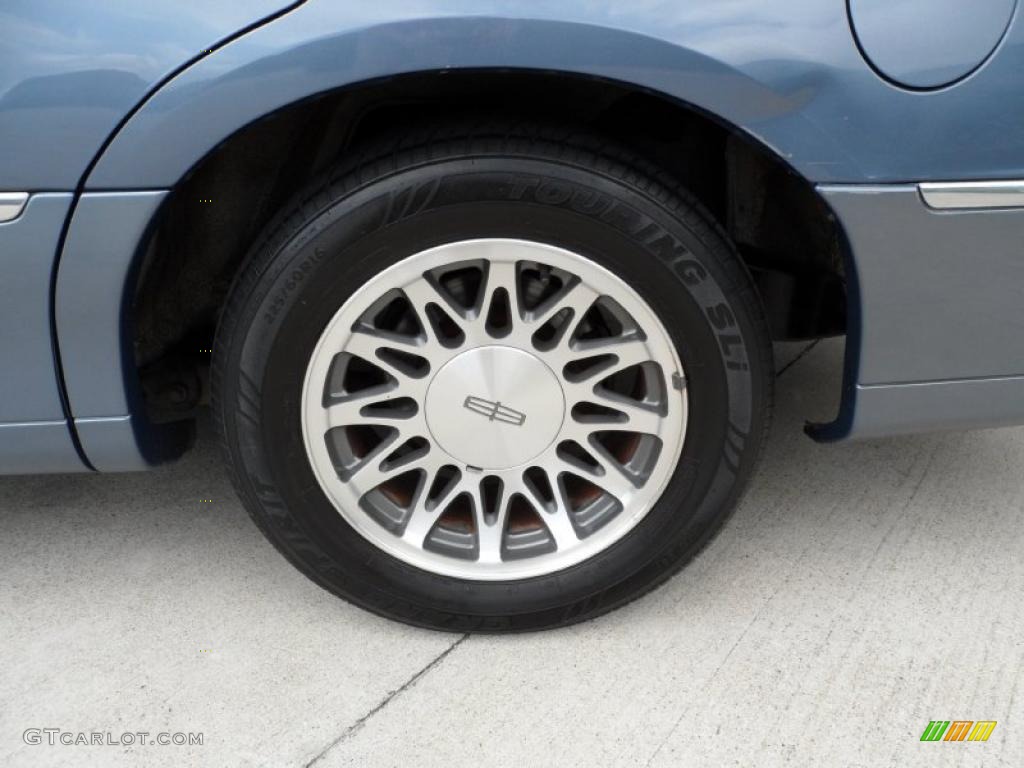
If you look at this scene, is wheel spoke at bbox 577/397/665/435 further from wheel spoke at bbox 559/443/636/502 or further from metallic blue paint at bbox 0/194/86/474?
metallic blue paint at bbox 0/194/86/474

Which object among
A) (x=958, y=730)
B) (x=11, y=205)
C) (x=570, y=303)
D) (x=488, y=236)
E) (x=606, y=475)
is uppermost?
(x=11, y=205)

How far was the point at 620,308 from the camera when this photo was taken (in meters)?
1.69

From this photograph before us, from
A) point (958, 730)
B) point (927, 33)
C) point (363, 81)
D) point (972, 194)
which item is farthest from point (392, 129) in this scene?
point (958, 730)

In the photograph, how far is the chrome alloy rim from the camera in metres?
1.66

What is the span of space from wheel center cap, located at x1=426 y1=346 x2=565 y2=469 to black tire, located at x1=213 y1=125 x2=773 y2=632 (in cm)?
23

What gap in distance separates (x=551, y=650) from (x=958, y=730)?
2.41ft

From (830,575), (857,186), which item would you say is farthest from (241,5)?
(830,575)

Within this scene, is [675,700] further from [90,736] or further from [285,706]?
[90,736]

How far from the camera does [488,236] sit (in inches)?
62.7

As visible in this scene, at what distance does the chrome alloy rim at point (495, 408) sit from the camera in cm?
166

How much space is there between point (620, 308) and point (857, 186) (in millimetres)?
444

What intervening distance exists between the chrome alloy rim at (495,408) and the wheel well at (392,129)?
29 centimetres

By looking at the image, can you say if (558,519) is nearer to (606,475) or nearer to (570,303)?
(606,475)

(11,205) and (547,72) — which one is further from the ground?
(547,72)
